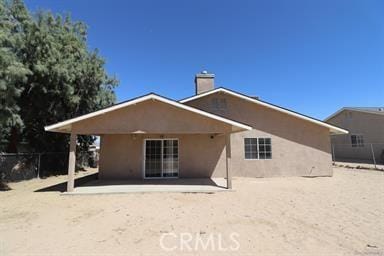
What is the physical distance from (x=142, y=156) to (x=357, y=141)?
21.8 meters

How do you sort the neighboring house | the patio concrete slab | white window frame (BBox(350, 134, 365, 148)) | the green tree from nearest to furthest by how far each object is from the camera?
1. the green tree
2. the patio concrete slab
3. the neighboring house
4. white window frame (BBox(350, 134, 365, 148))

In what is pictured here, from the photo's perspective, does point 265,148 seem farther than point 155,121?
Yes

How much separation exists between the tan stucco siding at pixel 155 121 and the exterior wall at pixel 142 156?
2674mm

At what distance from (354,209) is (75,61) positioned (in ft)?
54.1

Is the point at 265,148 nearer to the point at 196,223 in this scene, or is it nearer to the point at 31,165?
the point at 196,223

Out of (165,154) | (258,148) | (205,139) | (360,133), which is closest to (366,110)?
(360,133)

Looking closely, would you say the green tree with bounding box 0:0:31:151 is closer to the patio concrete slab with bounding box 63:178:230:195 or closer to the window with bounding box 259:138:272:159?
the patio concrete slab with bounding box 63:178:230:195

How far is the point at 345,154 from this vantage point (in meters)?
23.8

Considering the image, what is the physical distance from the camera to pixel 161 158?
1213cm

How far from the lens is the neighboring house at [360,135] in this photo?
68.1 ft

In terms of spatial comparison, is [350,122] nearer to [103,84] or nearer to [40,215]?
[103,84]

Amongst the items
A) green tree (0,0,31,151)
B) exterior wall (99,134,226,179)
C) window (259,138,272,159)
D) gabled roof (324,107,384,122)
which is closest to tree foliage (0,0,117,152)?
green tree (0,0,31,151)

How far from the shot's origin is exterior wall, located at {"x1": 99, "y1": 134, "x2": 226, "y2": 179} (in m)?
12.0

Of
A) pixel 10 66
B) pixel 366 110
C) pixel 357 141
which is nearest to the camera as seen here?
pixel 10 66
